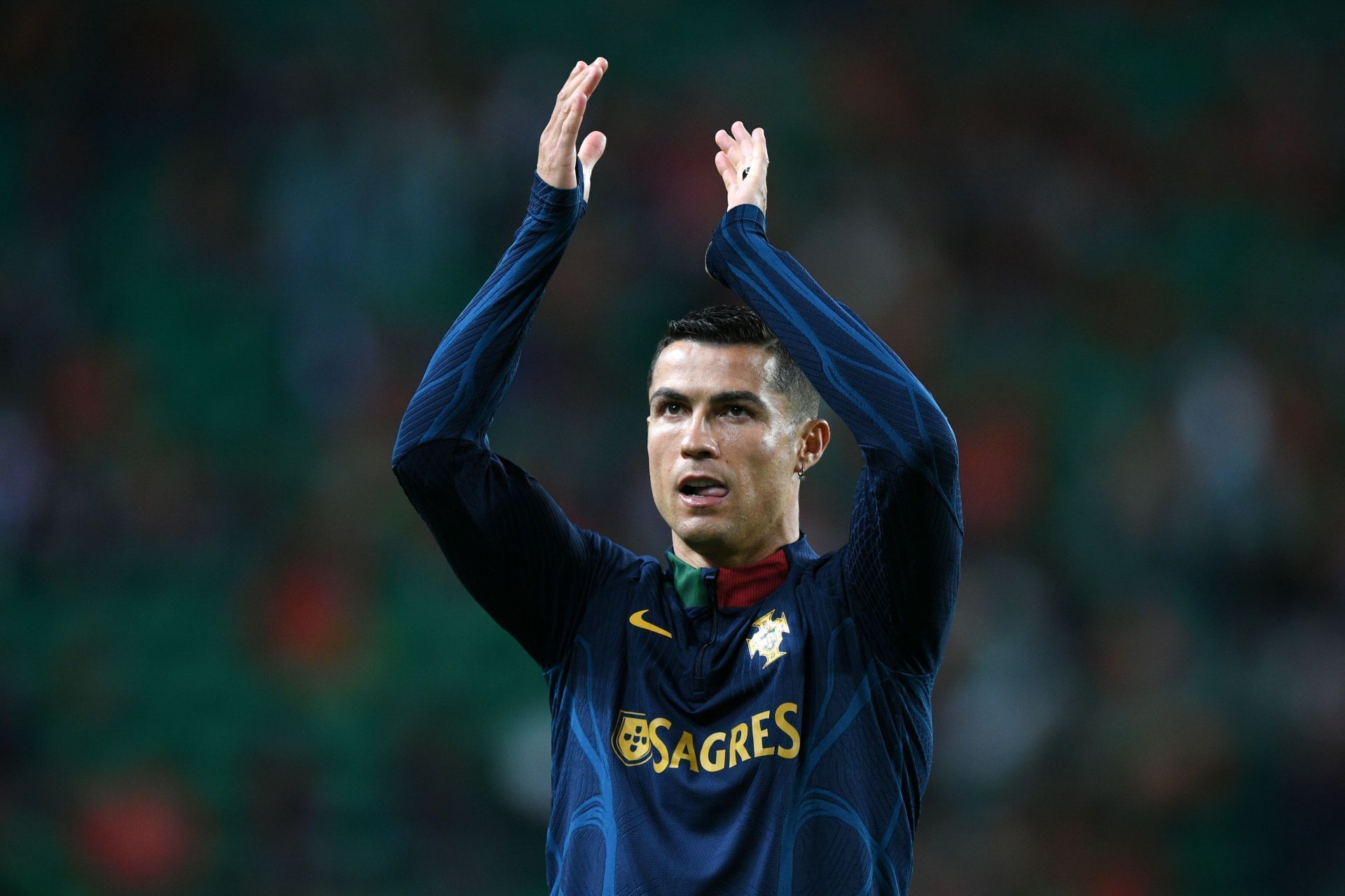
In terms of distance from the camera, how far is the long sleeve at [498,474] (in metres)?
2.81

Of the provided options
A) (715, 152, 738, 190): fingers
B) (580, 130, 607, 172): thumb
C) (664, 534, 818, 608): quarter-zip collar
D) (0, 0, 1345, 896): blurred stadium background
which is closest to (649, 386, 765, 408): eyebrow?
(664, 534, 818, 608): quarter-zip collar

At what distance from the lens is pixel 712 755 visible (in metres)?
2.68

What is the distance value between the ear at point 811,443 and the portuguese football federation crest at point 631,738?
653 millimetres

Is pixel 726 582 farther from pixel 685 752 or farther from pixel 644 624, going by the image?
pixel 685 752

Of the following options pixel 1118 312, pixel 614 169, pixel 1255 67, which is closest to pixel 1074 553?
pixel 1118 312

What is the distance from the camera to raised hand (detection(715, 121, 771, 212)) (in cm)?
293

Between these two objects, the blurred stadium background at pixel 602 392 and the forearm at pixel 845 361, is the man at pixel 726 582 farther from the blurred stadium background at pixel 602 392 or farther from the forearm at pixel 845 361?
the blurred stadium background at pixel 602 392

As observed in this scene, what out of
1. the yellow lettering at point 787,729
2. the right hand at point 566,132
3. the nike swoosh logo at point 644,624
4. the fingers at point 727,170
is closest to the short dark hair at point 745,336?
the fingers at point 727,170

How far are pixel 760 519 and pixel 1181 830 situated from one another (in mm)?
4669

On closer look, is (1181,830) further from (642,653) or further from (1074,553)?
(642,653)

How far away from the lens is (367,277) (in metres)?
7.56

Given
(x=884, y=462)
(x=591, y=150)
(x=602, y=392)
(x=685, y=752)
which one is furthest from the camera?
(x=602, y=392)

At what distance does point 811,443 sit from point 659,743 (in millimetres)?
777

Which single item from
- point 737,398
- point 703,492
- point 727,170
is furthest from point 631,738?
point 727,170
